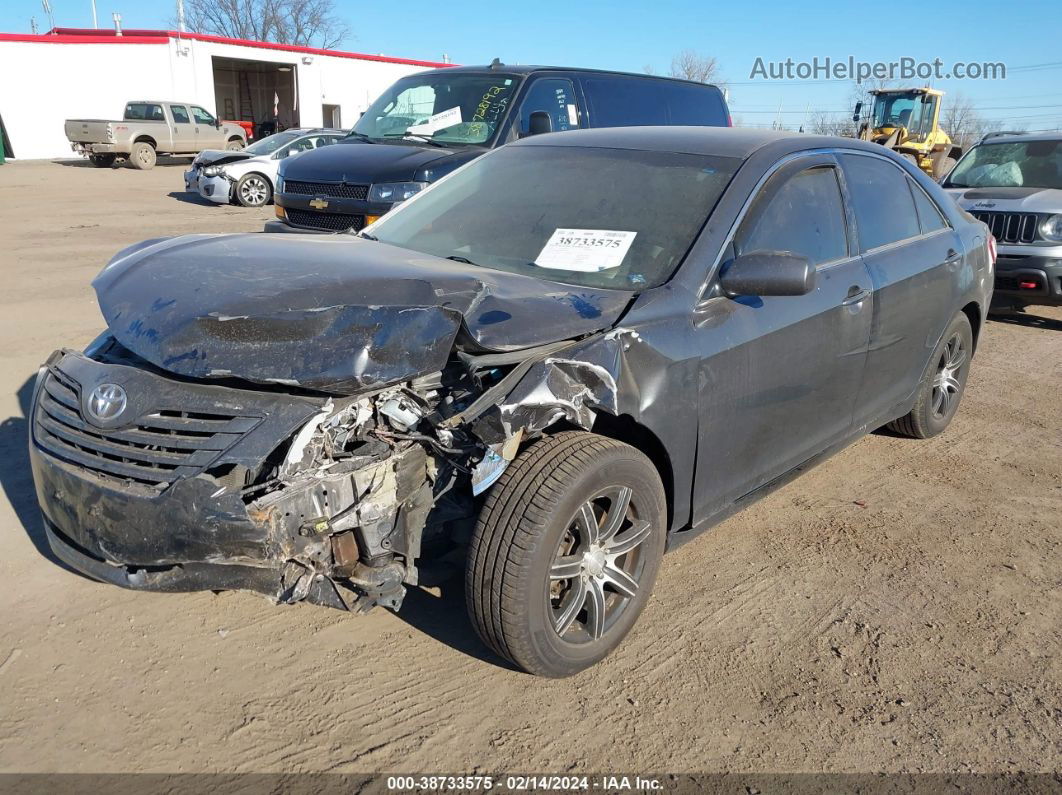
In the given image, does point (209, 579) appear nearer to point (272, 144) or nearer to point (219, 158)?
point (219, 158)

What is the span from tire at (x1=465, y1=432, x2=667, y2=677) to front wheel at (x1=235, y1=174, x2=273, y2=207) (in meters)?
16.1

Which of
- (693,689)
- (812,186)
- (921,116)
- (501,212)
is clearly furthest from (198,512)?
(921,116)

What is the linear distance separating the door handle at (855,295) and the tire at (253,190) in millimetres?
15600

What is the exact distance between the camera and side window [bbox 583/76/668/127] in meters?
8.69

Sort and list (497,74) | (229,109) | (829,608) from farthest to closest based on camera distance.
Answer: (229,109), (497,74), (829,608)

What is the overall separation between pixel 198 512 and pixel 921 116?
27138mm

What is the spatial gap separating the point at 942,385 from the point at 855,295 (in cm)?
173

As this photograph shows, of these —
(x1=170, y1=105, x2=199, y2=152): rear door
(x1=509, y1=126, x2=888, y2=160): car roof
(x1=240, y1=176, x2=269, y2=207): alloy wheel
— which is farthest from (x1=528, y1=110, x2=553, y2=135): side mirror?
(x1=170, y1=105, x2=199, y2=152): rear door

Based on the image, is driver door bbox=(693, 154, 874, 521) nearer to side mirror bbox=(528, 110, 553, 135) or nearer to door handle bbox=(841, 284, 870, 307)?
door handle bbox=(841, 284, 870, 307)

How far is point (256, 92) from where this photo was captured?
4084cm

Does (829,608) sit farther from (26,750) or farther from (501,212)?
(26,750)

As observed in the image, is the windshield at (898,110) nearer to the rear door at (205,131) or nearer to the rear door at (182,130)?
the rear door at (205,131)

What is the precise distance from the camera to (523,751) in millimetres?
2656

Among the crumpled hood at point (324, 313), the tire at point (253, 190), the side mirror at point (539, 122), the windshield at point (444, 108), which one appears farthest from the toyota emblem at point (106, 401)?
the tire at point (253, 190)
